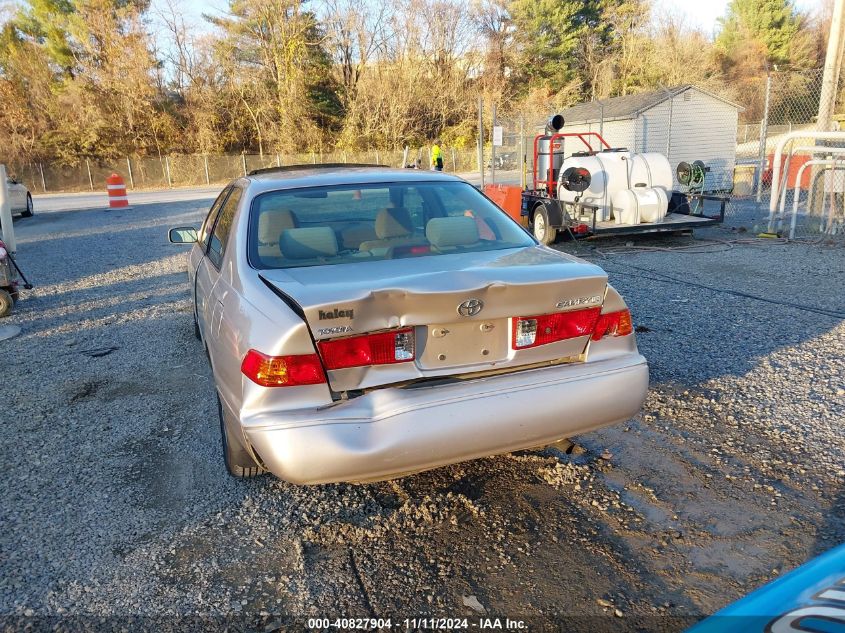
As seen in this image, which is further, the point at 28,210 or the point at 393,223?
the point at 28,210

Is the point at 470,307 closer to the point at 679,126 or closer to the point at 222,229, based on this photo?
the point at 222,229

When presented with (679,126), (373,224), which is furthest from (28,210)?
(679,126)

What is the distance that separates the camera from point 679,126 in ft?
74.8

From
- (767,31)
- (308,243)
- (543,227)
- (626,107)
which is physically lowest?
(543,227)

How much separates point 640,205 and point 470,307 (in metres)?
8.47

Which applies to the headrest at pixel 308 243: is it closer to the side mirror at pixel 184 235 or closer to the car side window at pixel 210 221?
the car side window at pixel 210 221

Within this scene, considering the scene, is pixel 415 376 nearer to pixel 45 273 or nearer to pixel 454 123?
pixel 45 273

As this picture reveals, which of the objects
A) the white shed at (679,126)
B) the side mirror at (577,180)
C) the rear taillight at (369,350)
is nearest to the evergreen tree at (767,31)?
the white shed at (679,126)

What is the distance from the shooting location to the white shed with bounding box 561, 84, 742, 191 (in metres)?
22.3

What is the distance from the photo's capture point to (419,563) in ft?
9.04

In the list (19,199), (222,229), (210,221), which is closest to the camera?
(222,229)

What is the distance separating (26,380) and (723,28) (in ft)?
208

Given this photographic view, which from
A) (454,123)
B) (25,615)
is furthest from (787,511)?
(454,123)

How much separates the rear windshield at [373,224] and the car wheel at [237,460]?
0.87m
